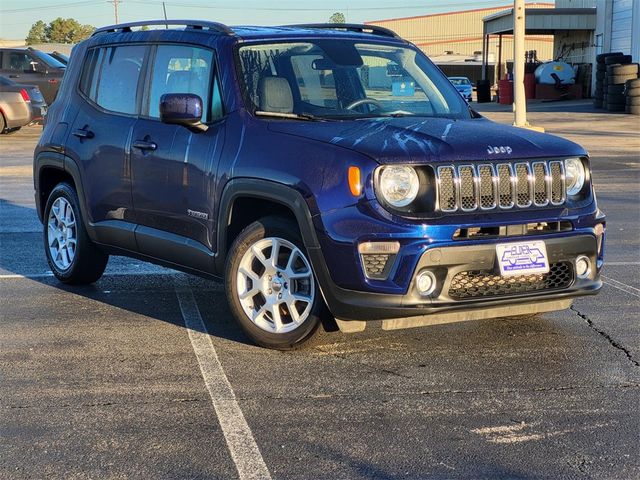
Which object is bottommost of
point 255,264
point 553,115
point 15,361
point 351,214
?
point 553,115

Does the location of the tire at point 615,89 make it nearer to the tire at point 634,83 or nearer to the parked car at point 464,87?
the tire at point 634,83

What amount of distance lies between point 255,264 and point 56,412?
5.26 feet

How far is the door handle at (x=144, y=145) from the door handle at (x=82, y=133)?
0.69m

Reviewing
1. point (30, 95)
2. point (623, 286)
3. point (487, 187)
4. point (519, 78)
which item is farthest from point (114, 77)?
point (30, 95)

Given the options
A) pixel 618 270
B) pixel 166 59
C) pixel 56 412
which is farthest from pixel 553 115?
pixel 56 412

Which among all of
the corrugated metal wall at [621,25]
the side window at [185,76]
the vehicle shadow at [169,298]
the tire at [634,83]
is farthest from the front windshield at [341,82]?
the corrugated metal wall at [621,25]

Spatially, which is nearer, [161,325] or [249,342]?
[249,342]

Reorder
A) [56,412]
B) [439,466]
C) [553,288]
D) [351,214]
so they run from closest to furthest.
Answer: [439,466] → [56,412] → [351,214] → [553,288]

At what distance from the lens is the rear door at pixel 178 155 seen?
638cm

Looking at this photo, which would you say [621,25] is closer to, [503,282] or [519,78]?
[519,78]

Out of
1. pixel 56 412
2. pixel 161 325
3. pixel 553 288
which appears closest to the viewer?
pixel 56 412

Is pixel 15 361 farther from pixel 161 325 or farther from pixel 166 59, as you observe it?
pixel 166 59

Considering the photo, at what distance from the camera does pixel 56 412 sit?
16.3 ft

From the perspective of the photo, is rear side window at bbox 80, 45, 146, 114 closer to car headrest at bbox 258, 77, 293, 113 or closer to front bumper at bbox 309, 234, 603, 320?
car headrest at bbox 258, 77, 293, 113
